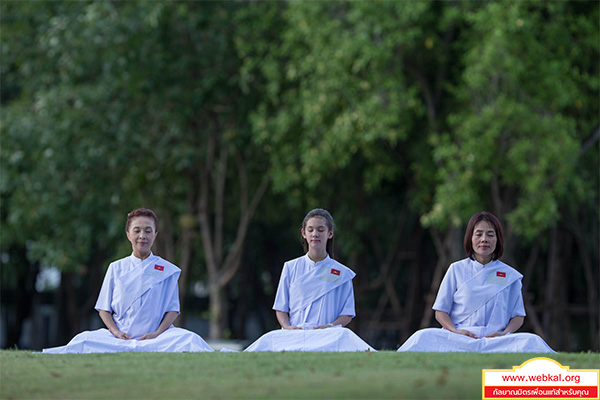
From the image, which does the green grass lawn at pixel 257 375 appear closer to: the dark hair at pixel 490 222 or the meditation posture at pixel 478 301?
the meditation posture at pixel 478 301

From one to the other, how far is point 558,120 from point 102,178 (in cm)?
680

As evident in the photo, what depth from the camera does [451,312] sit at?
711 cm

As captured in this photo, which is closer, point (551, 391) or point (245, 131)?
point (551, 391)

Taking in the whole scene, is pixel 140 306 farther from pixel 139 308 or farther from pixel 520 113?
pixel 520 113

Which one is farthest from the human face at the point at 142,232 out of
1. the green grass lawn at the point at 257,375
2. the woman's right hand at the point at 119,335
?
the green grass lawn at the point at 257,375

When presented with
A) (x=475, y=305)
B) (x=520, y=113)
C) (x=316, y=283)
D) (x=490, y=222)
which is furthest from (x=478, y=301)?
(x=520, y=113)

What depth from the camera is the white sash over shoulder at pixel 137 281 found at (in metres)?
7.15

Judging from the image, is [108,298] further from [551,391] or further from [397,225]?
[397,225]

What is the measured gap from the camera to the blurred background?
37.8 ft

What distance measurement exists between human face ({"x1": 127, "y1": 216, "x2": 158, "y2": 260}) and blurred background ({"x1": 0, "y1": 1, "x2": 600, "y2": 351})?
517 cm

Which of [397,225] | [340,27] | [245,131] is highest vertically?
[340,27]

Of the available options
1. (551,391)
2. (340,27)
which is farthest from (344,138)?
(551,391)

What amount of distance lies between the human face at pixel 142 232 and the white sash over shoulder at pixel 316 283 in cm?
117

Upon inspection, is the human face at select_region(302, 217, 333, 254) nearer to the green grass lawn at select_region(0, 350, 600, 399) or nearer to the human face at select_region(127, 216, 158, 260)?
the human face at select_region(127, 216, 158, 260)
